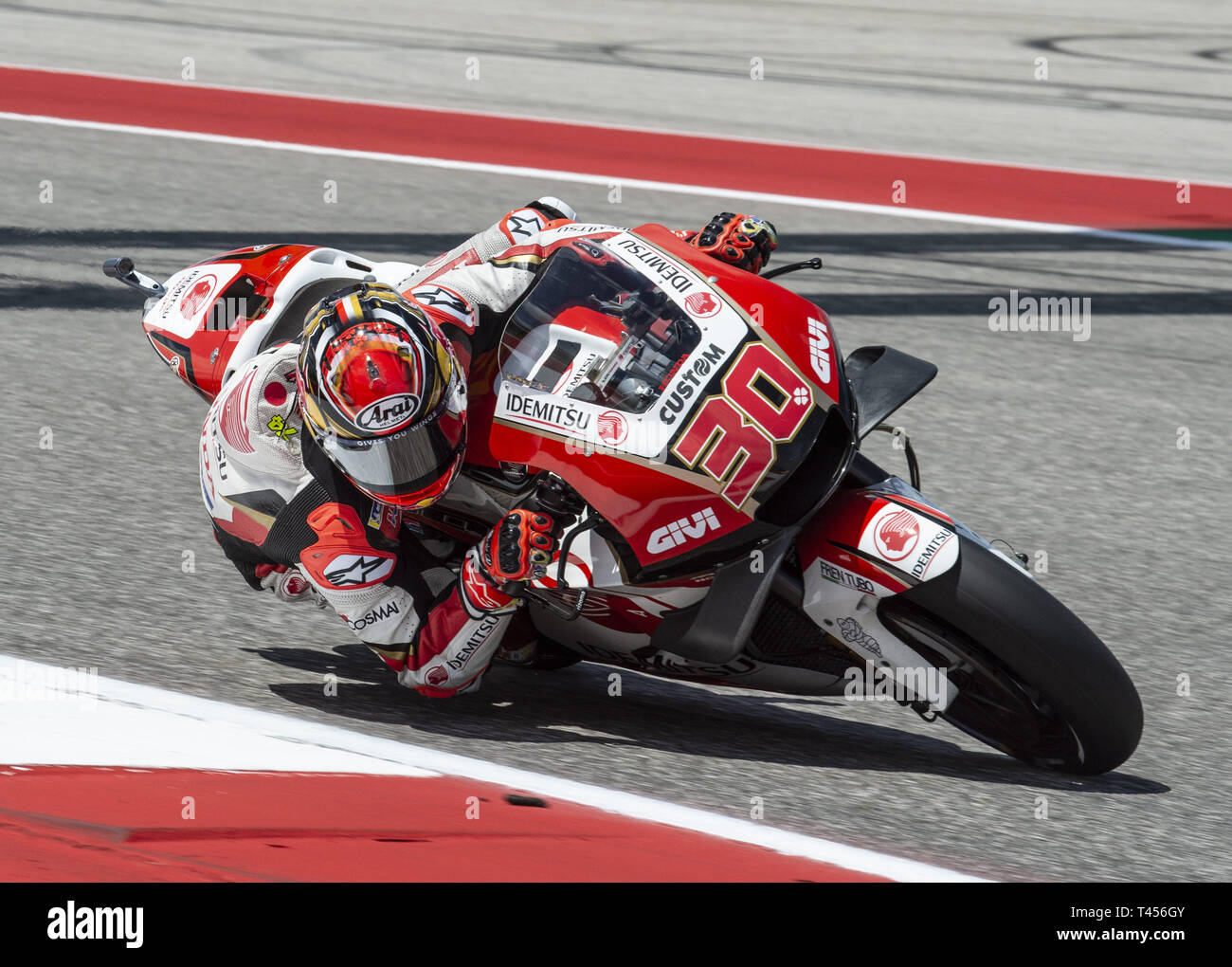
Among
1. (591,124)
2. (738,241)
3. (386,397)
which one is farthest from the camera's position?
(591,124)

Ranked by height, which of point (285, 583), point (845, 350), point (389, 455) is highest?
point (845, 350)

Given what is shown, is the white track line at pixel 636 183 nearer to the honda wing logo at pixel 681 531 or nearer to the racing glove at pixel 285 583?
the racing glove at pixel 285 583

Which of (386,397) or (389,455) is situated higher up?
(386,397)

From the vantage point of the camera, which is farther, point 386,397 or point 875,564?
point 875,564

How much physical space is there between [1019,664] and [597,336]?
3.90ft

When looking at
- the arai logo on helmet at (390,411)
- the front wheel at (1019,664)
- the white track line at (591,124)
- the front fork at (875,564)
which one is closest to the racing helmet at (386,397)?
the arai logo on helmet at (390,411)

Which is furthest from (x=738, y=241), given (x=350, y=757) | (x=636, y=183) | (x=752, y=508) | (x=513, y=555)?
(x=636, y=183)

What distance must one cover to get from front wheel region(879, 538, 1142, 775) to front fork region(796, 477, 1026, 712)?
3 centimetres

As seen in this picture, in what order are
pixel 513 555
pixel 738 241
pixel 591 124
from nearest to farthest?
pixel 513 555 < pixel 738 241 < pixel 591 124

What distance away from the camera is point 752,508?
3.52 metres

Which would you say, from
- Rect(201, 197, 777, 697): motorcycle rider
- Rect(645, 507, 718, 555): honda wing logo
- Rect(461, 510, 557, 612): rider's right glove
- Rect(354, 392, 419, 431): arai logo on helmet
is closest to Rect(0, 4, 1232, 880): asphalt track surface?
Rect(201, 197, 777, 697): motorcycle rider

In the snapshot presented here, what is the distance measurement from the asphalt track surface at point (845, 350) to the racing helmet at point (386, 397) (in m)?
0.74

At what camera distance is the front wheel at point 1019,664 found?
3.62 metres

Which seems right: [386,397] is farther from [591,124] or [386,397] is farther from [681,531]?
[591,124]
